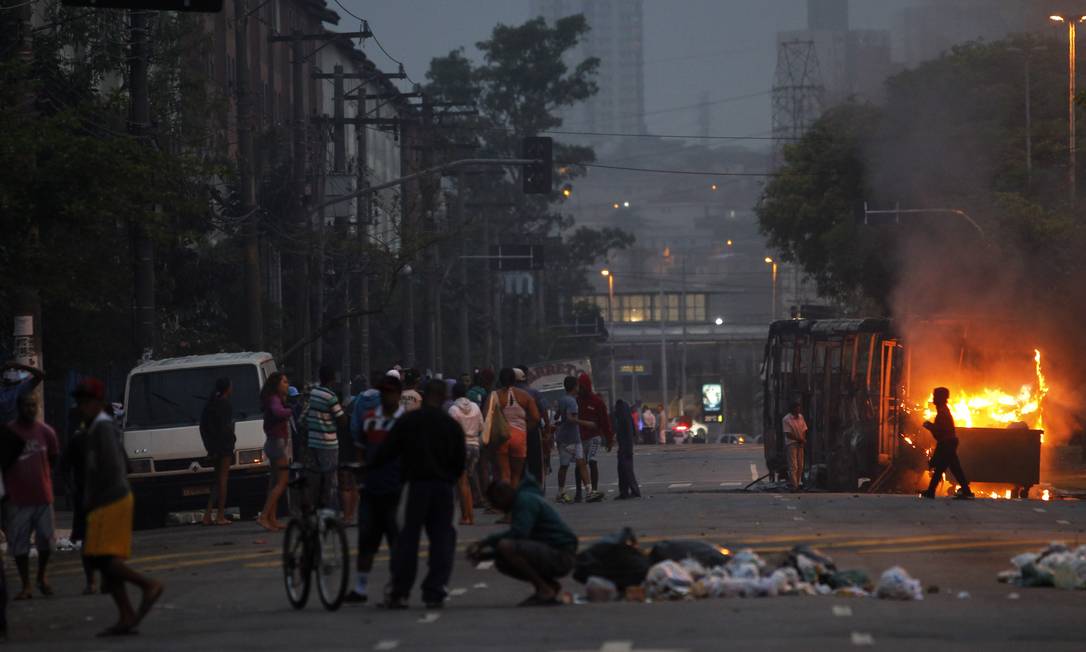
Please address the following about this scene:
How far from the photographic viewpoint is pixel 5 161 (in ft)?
66.6

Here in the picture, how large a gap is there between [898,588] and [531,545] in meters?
2.75

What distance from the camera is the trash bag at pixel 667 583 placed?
14.4m

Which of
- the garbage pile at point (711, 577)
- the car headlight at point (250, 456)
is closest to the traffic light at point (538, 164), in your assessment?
the car headlight at point (250, 456)

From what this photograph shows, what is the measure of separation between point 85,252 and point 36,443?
40.3ft

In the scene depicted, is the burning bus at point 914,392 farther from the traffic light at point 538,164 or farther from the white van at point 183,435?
the white van at point 183,435

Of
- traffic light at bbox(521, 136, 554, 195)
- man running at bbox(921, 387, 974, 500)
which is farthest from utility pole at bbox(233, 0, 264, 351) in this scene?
man running at bbox(921, 387, 974, 500)

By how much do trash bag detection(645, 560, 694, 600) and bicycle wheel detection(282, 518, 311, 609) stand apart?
2.59 meters

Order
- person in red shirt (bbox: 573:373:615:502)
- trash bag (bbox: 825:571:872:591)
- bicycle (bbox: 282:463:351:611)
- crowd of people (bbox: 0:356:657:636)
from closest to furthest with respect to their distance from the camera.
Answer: crowd of people (bbox: 0:356:657:636), bicycle (bbox: 282:463:351:611), trash bag (bbox: 825:571:872:591), person in red shirt (bbox: 573:373:615:502)

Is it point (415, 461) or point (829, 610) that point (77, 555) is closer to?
point (415, 461)

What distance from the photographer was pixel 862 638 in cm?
1203

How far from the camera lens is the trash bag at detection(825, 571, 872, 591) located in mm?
14695

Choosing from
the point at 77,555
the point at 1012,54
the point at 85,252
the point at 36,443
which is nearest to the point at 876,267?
the point at 1012,54

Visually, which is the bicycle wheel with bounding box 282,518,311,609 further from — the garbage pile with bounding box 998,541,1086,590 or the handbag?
the handbag

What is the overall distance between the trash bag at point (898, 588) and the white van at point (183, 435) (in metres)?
12.3
